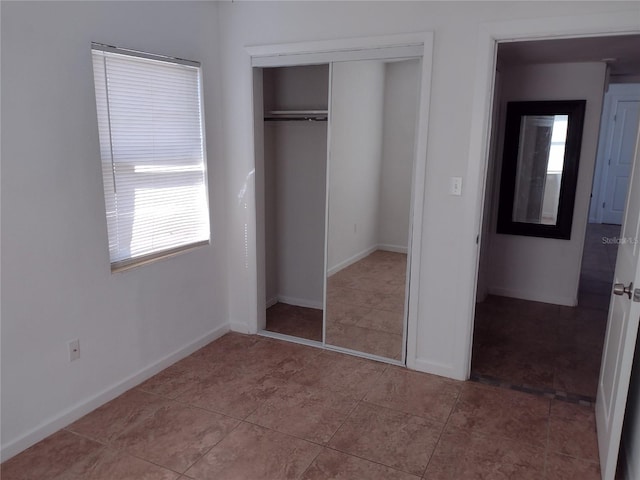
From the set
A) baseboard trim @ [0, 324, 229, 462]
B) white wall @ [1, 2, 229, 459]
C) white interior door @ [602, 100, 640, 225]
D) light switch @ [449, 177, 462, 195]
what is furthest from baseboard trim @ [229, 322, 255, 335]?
white interior door @ [602, 100, 640, 225]

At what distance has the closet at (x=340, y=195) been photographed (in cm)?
302

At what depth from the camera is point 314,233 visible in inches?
159

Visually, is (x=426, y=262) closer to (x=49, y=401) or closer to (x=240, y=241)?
(x=240, y=241)

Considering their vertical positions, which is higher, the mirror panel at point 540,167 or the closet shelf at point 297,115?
the closet shelf at point 297,115

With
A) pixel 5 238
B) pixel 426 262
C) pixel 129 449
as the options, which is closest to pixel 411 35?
pixel 426 262

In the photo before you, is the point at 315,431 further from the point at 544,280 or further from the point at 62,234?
the point at 544,280

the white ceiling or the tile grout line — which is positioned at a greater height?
the white ceiling

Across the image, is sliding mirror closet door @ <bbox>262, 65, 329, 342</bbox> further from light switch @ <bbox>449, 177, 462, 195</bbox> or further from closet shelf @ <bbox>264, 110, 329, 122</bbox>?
light switch @ <bbox>449, 177, 462, 195</bbox>

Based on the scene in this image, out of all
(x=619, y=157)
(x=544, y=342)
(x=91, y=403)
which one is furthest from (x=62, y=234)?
(x=619, y=157)

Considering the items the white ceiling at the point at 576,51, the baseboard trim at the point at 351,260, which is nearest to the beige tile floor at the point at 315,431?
the baseboard trim at the point at 351,260

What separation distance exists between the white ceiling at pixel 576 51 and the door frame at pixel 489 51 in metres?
0.47

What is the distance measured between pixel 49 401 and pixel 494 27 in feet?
10.0

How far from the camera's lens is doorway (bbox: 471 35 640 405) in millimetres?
3143

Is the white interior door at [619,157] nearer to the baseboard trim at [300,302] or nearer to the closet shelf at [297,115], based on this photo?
the baseboard trim at [300,302]
